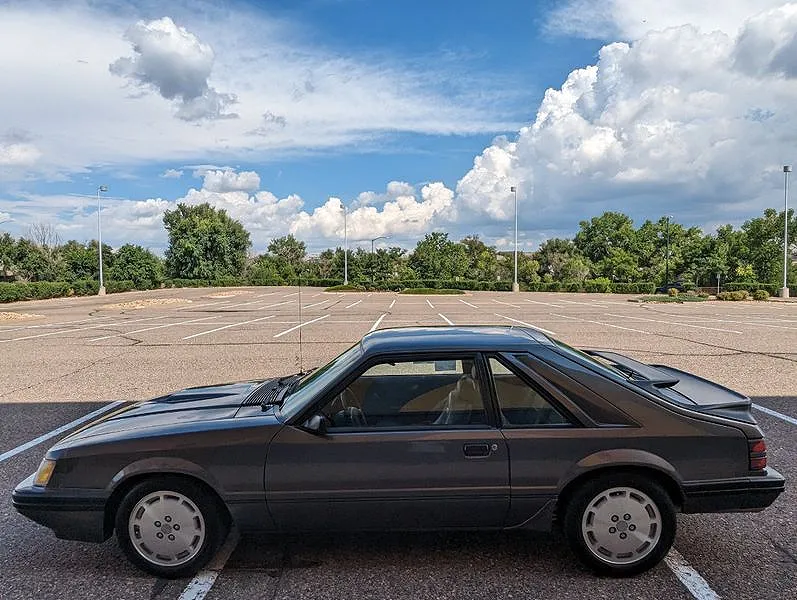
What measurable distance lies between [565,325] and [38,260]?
4501cm

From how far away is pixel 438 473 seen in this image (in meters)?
3.12

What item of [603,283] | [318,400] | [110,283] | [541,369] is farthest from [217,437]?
[603,283]

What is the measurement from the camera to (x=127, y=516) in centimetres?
315

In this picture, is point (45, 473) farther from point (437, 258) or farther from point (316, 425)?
Answer: point (437, 258)

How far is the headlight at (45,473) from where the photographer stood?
10.6 ft

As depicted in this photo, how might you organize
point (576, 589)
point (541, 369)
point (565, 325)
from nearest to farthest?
point (576, 589) → point (541, 369) → point (565, 325)

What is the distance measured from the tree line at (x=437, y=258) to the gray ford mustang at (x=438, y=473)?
2002 inches

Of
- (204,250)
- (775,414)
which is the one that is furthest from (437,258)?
(775,414)

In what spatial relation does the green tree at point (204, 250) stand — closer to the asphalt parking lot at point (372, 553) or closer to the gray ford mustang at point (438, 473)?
the asphalt parking lot at point (372, 553)

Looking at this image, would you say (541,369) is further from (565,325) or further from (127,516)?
(565,325)

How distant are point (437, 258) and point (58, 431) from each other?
199 ft

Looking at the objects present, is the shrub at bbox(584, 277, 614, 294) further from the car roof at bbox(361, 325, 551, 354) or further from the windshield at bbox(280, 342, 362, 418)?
the windshield at bbox(280, 342, 362, 418)

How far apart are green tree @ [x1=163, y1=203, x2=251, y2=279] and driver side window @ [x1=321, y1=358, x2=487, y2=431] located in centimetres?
7422

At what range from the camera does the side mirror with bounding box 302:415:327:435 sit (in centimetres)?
315
